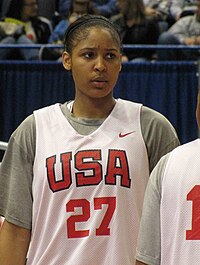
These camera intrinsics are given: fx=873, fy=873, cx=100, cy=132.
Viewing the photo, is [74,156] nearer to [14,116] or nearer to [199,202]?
[199,202]

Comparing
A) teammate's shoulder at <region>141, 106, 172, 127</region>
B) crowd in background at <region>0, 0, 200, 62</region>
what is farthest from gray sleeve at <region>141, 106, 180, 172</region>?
crowd in background at <region>0, 0, 200, 62</region>

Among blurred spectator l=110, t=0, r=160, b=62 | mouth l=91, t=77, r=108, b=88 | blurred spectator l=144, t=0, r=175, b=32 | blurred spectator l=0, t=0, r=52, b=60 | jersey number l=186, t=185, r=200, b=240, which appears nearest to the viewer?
jersey number l=186, t=185, r=200, b=240

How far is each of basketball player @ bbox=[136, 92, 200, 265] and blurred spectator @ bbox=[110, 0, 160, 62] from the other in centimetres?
662

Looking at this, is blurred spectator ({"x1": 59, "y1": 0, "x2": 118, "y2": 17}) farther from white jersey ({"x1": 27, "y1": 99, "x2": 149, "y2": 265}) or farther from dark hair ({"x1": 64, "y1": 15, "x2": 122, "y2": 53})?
white jersey ({"x1": 27, "y1": 99, "x2": 149, "y2": 265})

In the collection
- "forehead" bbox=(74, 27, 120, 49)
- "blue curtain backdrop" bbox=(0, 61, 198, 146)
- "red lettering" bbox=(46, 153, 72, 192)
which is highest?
"blue curtain backdrop" bbox=(0, 61, 198, 146)

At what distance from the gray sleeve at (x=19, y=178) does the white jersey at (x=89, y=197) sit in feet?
0.12

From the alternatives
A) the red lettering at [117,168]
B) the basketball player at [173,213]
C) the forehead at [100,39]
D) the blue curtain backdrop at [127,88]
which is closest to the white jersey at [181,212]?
the basketball player at [173,213]

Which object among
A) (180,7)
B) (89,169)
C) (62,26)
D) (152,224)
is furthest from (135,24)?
(152,224)

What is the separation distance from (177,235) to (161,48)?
5843mm

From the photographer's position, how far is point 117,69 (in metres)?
3.39

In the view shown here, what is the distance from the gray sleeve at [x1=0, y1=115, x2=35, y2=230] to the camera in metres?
3.38

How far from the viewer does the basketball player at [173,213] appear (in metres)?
2.53

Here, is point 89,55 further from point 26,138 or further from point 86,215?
point 86,215

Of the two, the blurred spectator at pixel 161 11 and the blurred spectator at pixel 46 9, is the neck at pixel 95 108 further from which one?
the blurred spectator at pixel 46 9
